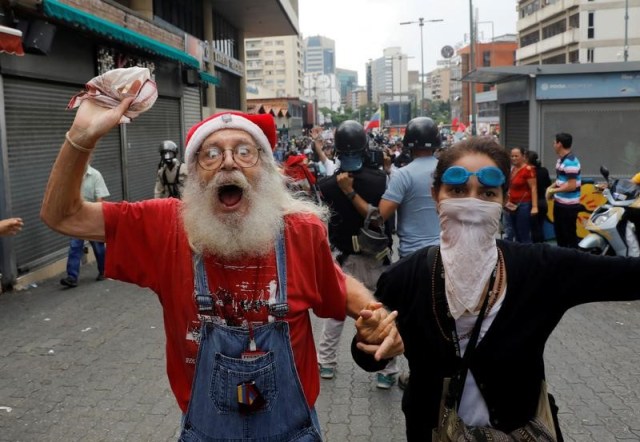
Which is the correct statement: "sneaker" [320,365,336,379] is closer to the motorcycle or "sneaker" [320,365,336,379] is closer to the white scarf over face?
the white scarf over face

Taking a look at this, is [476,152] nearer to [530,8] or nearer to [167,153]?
[167,153]

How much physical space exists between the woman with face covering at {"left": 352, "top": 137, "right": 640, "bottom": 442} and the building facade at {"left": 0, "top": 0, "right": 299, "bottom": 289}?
5.70m

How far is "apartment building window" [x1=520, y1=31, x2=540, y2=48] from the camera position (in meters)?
73.7

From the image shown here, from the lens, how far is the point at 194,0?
23.6 metres

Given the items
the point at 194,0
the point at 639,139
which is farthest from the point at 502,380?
the point at 194,0

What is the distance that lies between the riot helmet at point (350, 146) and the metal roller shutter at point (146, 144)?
8.95 meters

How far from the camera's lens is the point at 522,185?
10227mm

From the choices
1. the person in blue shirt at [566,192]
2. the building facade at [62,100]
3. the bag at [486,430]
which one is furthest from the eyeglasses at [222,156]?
the person in blue shirt at [566,192]

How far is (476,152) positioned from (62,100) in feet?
31.4

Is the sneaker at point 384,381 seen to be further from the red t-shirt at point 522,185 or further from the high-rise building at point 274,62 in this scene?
the high-rise building at point 274,62

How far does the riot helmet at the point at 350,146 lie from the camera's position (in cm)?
539

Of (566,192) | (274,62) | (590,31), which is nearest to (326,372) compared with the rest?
(566,192)

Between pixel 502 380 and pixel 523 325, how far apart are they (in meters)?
0.20

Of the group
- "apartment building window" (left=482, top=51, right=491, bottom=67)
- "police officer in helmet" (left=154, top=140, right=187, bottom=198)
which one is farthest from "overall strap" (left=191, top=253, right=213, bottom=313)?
"apartment building window" (left=482, top=51, right=491, bottom=67)
